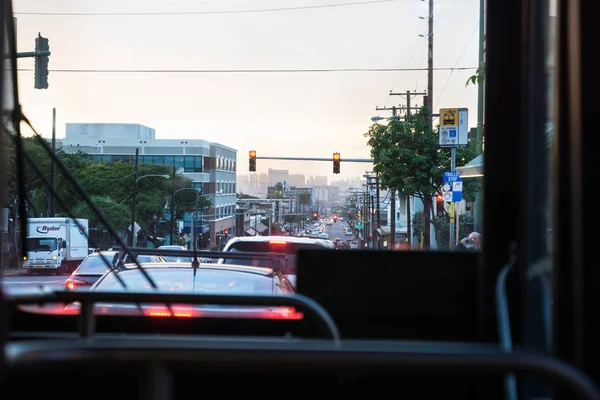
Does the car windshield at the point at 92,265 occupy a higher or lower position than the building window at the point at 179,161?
lower

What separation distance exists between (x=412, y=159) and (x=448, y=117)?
1.84 metres

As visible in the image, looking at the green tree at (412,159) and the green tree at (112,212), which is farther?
the green tree at (112,212)

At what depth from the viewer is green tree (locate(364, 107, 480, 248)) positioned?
19.2 m

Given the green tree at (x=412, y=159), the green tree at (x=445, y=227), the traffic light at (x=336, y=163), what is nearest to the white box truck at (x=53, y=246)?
the traffic light at (x=336, y=163)

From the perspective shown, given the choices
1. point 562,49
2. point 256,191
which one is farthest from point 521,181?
point 256,191

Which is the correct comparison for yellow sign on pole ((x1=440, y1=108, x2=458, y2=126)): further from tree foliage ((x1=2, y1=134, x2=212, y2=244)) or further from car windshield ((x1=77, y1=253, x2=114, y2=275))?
tree foliage ((x1=2, y1=134, x2=212, y2=244))

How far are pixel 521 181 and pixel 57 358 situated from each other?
2.28 meters

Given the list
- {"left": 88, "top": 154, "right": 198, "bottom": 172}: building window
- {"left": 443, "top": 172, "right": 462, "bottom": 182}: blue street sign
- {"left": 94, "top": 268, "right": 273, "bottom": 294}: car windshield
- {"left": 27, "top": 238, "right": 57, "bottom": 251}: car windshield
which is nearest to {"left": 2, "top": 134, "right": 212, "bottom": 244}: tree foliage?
{"left": 88, "top": 154, "right": 198, "bottom": 172}: building window

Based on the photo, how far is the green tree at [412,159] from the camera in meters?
19.2

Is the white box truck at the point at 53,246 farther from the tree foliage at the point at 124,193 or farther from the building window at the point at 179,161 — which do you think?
the building window at the point at 179,161

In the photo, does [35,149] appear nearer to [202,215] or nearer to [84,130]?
[84,130]

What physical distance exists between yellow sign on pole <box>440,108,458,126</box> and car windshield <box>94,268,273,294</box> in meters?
11.5

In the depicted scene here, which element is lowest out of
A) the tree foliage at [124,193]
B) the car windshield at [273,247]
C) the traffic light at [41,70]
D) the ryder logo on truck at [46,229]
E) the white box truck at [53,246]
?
the white box truck at [53,246]

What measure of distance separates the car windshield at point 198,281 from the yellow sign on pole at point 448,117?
11521 millimetres
